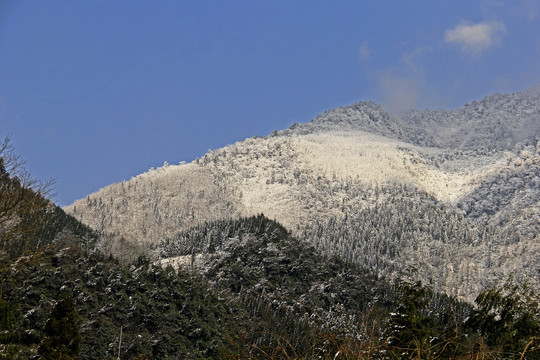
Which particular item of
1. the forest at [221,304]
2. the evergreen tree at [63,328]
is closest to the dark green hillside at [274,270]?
the forest at [221,304]

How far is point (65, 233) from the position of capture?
328 feet

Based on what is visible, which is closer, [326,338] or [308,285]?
[326,338]

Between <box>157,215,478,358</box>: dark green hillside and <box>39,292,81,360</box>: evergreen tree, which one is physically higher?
<box>157,215,478,358</box>: dark green hillside

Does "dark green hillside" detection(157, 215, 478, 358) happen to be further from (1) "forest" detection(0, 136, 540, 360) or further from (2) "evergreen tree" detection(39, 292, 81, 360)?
(2) "evergreen tree" detection(39, 292, 81, 360)

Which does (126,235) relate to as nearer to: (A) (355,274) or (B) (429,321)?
(A) (355,274)

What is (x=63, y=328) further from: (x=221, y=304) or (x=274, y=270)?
(x=274, y=270)

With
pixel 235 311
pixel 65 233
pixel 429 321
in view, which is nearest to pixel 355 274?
pixel 235 311

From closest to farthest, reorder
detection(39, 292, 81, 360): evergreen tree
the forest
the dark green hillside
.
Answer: the forest
detection(39, 292, 81, 360): evergreen tree
the dark green hillside

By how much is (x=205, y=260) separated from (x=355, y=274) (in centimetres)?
3620

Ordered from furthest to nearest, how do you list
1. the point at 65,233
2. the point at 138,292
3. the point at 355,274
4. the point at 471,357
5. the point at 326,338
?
the point at 355,274
the point at 65,233
the point at 138,292
the point at 326,338
the point at 471,357

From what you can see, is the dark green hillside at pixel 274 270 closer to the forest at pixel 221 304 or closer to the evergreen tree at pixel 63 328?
the forest at pixel 221 304

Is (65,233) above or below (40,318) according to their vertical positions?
above

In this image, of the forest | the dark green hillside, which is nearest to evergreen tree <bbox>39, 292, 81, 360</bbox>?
the forest

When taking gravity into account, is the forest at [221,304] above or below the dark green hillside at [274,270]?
below
